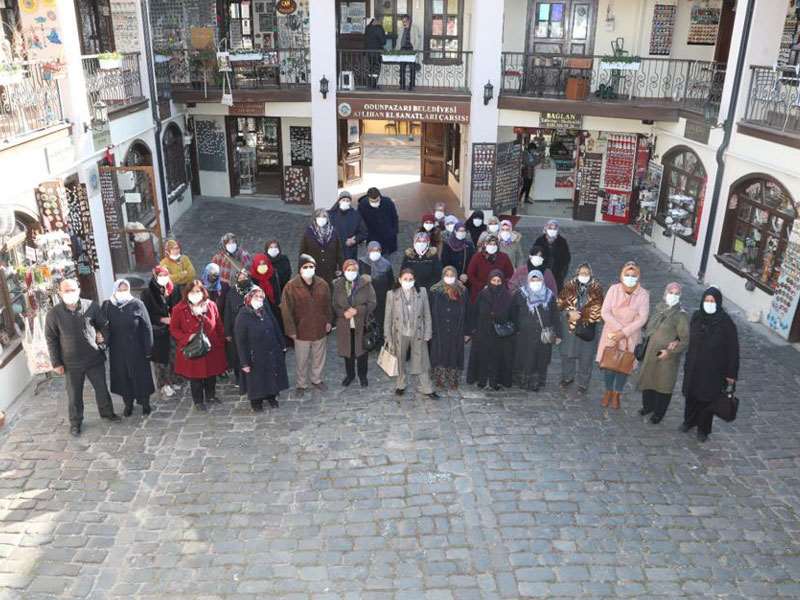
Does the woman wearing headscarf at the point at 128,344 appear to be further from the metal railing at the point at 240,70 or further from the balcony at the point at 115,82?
the metal railing at the point at 240,70

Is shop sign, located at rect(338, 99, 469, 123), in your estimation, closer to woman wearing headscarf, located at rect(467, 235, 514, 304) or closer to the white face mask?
woman wearing headscarf, located at rect(467, 235, 514, 304)

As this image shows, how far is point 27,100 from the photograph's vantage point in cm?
1012

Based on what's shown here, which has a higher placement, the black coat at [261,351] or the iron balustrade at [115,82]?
the iron balustrade at [115,82]

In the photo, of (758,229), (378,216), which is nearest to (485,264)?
(378,216)

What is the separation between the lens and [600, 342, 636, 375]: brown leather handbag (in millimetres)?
8617

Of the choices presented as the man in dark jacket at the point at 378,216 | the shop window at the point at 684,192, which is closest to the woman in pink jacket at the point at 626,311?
the man in dark jacket at the point at 378,216

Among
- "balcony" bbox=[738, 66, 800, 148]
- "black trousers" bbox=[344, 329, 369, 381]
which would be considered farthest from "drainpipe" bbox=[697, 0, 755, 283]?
"black trousers" bbox=[344, 329, 369, 381]

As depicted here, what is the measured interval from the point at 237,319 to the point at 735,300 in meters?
9.43

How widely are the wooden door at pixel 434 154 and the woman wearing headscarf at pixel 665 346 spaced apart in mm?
14339

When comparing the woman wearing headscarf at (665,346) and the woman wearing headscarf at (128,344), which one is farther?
the woman wearing headscarf at (128,344)

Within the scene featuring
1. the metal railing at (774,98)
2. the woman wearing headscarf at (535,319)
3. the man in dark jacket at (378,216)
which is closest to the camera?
the woman wearing headscarf at (535,319)

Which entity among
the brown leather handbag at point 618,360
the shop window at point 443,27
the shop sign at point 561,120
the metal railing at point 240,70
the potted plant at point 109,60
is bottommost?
the brown leather handbag at point 618,360

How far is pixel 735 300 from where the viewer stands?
12992mm

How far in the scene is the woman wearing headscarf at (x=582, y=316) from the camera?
8805mm
